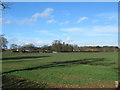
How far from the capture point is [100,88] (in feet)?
39.5

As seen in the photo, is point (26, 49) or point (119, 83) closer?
point (119, 83)

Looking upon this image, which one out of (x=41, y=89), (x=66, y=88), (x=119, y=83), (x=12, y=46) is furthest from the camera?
(x=12, y=46)

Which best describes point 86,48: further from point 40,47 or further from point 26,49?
point 26,49

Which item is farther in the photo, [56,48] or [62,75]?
[56,48]

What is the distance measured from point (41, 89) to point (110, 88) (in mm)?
4295

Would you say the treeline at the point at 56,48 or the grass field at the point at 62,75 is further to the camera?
the treeline at the point at 56,48

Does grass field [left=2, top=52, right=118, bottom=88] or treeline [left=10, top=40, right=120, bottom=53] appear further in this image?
treeline [left=10, top=40, right=120, bottom=53]

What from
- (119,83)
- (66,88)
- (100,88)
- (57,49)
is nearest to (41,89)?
(66,88)

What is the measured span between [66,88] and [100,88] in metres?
2.11

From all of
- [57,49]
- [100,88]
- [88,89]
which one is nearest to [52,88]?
[88,89]

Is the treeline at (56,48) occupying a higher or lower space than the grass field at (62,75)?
higher

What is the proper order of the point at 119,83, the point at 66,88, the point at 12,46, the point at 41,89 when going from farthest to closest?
the point at 12,46 < the point at 119,83 < the point at 66,88 < the point at 41,89

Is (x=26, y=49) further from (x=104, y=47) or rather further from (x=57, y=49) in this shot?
(x=104, y=47)

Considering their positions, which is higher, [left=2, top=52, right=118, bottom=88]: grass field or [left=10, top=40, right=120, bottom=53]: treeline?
[left=10, top=40, right=120, bottom=53]: treeline
